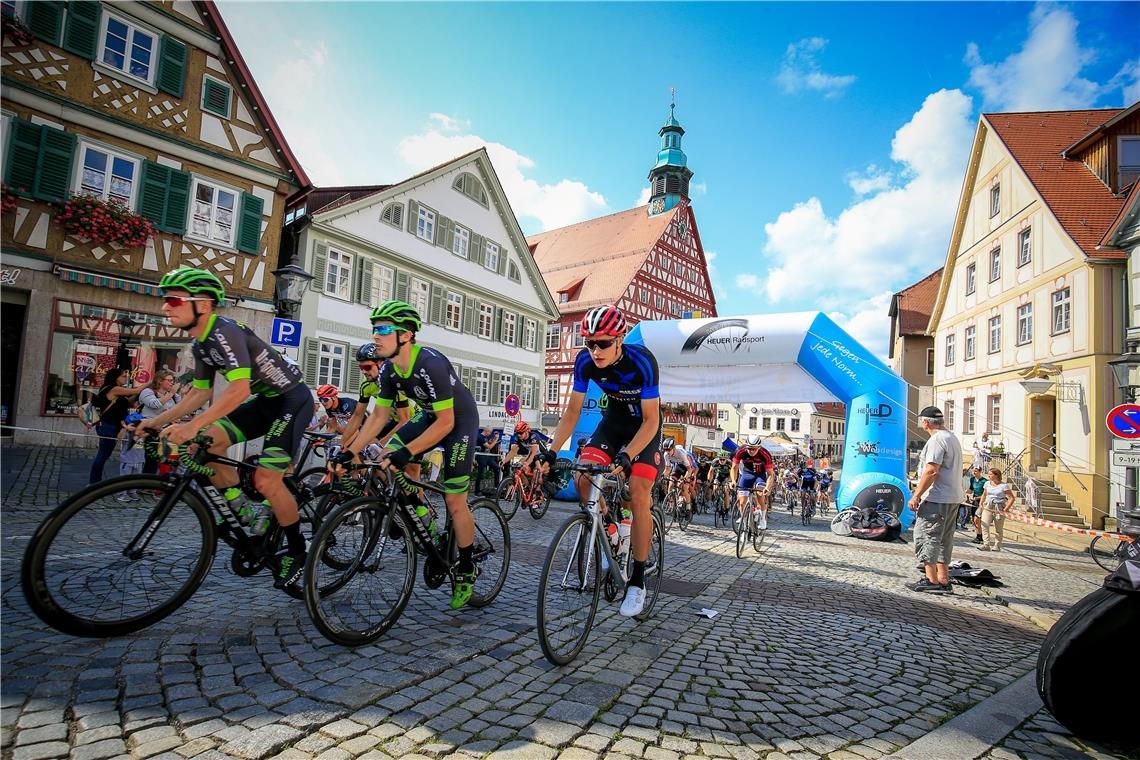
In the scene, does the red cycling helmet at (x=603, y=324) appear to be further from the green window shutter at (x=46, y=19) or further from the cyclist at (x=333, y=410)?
the green window shutter at (x=46, y=19)

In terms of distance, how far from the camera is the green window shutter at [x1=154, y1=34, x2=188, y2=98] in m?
14.4

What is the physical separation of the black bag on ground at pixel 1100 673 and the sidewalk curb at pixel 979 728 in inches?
10.2

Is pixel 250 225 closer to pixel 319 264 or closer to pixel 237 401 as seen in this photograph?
pixel 319 264

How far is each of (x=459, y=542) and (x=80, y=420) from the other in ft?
44.5

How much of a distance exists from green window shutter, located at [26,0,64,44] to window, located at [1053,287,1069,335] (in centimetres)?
2779

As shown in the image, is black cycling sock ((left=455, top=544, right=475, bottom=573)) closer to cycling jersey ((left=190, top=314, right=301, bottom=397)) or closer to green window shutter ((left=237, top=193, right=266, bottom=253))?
cycling jersey ((left=190, top=314, right=301, bottom=397))

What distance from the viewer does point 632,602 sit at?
14.0 ft

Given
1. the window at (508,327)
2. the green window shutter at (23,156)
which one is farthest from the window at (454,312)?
the green window shutter at (23,156)

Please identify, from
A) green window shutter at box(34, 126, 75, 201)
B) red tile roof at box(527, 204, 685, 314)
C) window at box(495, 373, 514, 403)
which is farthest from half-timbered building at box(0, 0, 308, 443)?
red tile roof at box(527, 204, 685, 314)

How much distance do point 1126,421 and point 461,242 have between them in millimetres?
22506

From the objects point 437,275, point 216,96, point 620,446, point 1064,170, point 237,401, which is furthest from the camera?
point 437,275

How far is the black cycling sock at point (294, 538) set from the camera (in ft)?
12.5

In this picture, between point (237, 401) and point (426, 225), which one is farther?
point (426, 225)

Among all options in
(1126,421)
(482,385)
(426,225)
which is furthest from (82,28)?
(1126,421)
